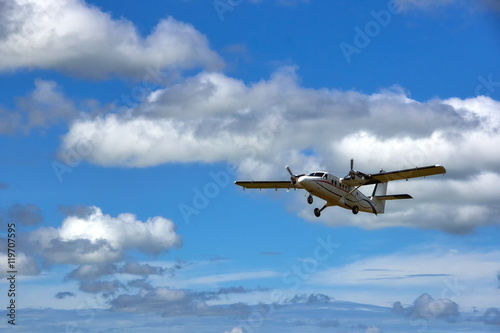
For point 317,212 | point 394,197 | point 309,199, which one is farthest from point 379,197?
point 309,199

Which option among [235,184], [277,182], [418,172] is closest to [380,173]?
[418,172]

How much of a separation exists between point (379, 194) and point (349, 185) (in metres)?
10.3

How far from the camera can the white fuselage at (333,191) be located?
226ft

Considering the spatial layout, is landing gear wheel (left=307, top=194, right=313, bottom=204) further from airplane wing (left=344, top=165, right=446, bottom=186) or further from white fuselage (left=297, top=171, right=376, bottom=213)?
airplane wing (left=344, top=165, right=446, bottom=186)

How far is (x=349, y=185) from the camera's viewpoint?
246ft

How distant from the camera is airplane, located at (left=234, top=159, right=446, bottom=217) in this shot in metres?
69.6

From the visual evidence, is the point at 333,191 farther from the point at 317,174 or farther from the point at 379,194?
the point at 379,194

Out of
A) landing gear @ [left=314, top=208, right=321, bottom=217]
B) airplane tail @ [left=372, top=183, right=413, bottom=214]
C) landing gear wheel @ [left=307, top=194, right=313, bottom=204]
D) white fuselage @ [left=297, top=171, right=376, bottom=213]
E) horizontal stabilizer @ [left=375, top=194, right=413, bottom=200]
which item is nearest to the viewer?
white fuselage @ [left=297, top=171, right=376, bottom=213]

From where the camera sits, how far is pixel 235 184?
82.4 m

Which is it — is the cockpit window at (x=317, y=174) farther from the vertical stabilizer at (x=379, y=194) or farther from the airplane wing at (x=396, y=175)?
the vertical stabilizer at (x=379, y=194)

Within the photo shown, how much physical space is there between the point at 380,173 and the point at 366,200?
6.33 metres

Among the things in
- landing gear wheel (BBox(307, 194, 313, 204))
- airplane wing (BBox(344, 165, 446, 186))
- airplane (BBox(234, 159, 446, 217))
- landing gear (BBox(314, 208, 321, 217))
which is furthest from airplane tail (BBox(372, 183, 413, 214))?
landing gear wheel (BBox(307, 194, 313, 204))

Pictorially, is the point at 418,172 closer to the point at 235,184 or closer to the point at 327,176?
the point at 327,176

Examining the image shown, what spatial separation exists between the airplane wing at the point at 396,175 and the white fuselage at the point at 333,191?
144cm
